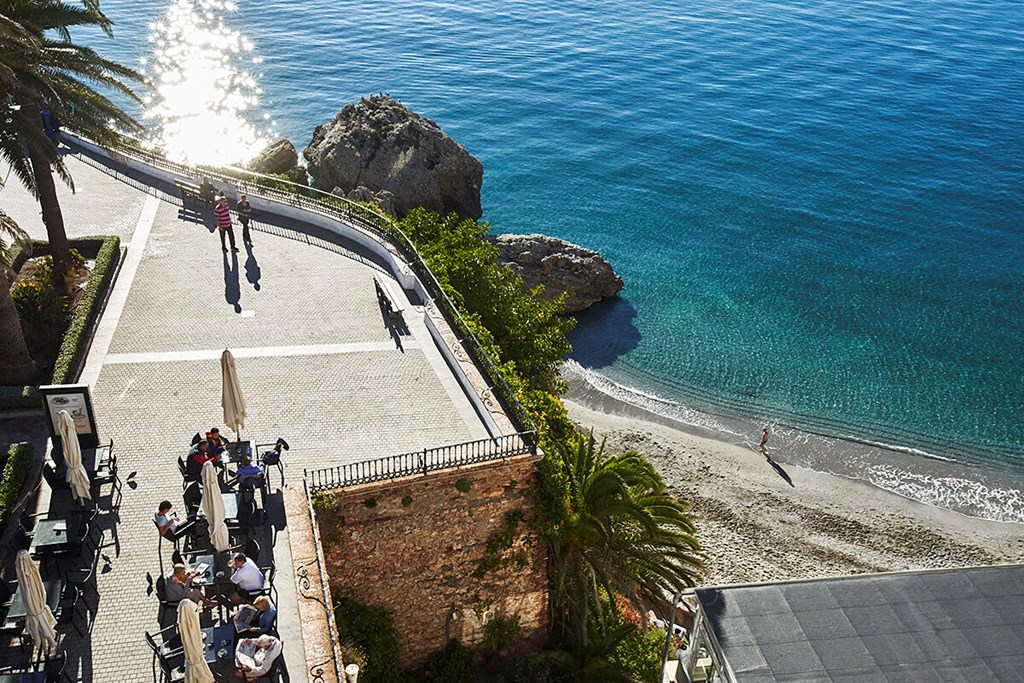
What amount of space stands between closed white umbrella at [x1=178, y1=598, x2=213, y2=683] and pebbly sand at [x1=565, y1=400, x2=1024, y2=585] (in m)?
18.9

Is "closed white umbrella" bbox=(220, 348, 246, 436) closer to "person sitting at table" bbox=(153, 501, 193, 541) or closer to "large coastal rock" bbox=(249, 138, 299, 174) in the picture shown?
"person sitting at table" bbox=(153, 501, 193, 541)

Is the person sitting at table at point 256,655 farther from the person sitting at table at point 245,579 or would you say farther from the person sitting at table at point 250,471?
the person sitting at table at point 250,471

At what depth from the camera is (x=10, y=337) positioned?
20469 mm

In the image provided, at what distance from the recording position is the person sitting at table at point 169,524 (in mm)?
15445

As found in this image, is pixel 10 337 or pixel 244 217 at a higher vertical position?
pixel 244 217

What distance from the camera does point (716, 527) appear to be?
97.5ft

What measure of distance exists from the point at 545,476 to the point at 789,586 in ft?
20.5

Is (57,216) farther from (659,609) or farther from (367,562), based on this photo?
(659,609)

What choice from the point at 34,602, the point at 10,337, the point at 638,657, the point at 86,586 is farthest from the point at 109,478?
the point at 638,657

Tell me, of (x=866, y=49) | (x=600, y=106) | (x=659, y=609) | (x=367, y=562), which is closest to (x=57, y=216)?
(x=367, y=562)

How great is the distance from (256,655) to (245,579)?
1.46 metres

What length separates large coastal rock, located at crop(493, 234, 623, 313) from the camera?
42.8m

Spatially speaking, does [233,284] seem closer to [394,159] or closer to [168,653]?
[168,653]

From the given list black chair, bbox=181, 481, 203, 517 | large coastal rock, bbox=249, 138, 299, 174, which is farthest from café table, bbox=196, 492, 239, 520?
large coastal rock, bbox=249, 138, 299, 174
